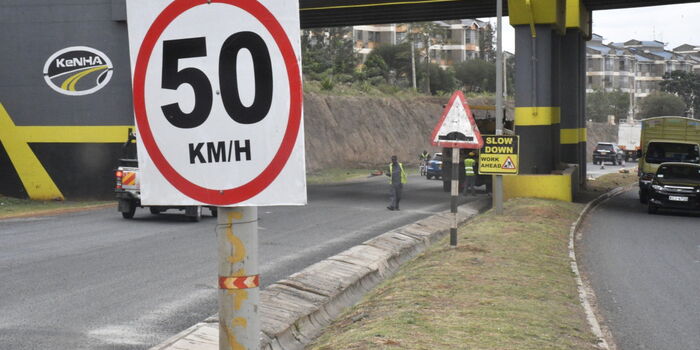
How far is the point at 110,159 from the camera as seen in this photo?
1284 inches

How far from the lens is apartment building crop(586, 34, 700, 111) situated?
160 meters

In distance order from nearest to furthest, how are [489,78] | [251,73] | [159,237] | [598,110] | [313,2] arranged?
[251,73]
[159,237]
[313,2]
[489,78]
[598,110]

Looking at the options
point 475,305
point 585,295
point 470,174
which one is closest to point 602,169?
point 470,174

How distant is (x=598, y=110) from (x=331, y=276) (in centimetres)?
12925

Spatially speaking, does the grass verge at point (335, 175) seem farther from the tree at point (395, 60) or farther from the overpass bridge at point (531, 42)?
the tree at point (395, 60)

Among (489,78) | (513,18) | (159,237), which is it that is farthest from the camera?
(489,78)

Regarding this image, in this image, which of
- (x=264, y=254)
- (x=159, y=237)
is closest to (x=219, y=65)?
(x=264, y=254)

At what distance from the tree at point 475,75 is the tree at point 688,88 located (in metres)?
45.0

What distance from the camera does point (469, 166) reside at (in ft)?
121

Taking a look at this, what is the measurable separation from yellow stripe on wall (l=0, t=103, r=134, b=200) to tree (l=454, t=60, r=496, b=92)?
7793 cm

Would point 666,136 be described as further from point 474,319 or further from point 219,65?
point 219,65

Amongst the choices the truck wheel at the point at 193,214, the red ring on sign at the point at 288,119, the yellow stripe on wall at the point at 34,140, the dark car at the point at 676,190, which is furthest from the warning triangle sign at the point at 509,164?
the red ring on sign at the point at 288,119

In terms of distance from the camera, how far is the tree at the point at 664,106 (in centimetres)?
13362

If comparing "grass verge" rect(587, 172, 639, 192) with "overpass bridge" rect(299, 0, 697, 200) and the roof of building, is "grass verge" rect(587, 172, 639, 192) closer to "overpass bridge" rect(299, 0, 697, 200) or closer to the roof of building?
"overpass bridge" rect(299, 0, 697, 200)
